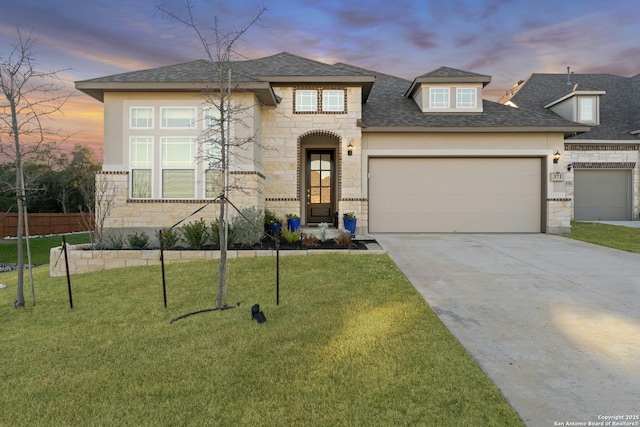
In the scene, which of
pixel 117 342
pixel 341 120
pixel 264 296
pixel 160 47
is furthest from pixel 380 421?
pixel 160 47

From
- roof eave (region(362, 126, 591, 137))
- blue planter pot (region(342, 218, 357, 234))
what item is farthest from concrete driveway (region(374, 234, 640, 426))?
roof eave (region(362, 126, 591, 137))

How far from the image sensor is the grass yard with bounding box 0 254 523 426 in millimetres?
2455

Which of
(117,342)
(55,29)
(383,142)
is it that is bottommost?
(117,342)

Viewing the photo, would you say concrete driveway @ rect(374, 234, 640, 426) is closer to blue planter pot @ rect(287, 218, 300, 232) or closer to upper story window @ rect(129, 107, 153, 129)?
blue planter pot @ rect(287, 218, 300, 232)

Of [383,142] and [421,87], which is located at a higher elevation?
[421,87]

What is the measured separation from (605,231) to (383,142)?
889 cm

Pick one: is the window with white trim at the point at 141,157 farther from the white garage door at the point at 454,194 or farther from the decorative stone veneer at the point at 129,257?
the white garage door at the point at 454,194

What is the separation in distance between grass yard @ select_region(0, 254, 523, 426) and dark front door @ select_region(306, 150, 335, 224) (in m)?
8.15

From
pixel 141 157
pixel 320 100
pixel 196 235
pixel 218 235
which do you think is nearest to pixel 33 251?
pixel 141 157

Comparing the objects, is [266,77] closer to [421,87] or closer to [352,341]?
[421,87]

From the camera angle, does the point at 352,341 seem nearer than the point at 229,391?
No

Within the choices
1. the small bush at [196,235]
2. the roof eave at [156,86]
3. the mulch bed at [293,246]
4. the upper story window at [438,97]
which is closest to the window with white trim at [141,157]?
the roof eave at [156,86]

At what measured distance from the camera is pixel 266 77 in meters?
11.6

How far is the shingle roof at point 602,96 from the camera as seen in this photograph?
17469 mm
